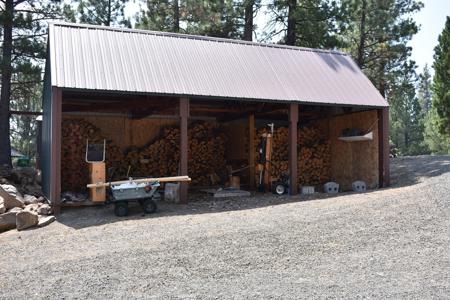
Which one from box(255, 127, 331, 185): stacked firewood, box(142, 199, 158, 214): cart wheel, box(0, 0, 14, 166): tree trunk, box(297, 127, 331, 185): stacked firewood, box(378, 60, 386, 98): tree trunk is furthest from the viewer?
box(378, 60, 386, 98): tree trunk

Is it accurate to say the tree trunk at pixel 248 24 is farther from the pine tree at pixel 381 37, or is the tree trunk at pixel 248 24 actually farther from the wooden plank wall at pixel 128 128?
the wooden plank wall at pixel 128 128

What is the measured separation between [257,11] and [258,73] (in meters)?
8.36

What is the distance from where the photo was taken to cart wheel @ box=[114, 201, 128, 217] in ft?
29.3

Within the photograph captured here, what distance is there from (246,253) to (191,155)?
905cm

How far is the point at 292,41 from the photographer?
19094 millimetres

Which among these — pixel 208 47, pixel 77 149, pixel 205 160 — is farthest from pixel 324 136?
pixel 77 149

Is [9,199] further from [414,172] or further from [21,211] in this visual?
[414,172]

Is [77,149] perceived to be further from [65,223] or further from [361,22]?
[361,22]

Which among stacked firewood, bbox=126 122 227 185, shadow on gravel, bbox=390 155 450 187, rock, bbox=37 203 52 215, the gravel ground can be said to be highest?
stacked firewood, bbox=126 122 227 185

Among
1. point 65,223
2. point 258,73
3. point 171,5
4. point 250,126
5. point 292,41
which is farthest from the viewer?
point 171,5

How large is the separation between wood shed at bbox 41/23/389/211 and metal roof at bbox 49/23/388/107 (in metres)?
0.03

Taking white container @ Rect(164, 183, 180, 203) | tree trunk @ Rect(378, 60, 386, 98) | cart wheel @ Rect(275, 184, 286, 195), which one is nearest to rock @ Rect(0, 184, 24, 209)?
white container @ Rect(164, 183, 180, 203)

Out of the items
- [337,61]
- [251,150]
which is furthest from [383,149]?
[251,150]

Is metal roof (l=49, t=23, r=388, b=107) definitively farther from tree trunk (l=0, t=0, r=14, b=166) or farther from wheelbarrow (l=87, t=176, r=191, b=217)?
tree trunk (l=0, t=0, r=14, b=166)
